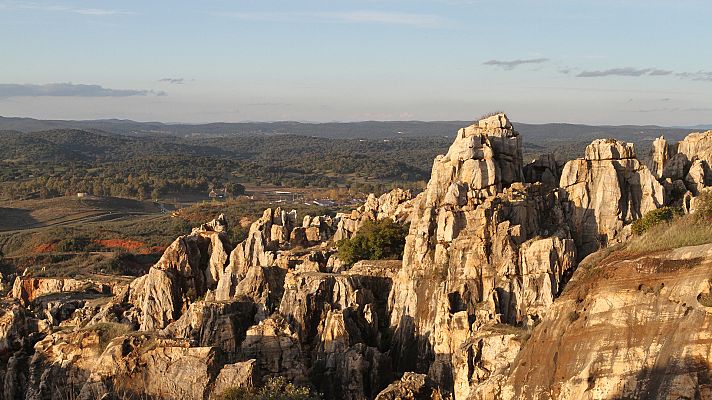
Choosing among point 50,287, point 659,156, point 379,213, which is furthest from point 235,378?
point 50,287

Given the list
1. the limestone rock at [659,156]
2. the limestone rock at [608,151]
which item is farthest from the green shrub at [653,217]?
the limestone rock at [659,156]

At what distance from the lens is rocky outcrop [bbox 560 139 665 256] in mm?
44500

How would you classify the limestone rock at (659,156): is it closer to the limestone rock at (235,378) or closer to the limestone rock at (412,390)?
the limestone rock at (412,390)

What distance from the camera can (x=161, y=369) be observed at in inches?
1239

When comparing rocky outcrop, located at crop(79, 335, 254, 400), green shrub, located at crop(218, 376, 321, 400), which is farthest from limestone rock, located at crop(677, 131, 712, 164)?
rocky outcrop, located at crop(79, 335, 254, 400)

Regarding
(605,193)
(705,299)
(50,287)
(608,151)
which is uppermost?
(608,151)

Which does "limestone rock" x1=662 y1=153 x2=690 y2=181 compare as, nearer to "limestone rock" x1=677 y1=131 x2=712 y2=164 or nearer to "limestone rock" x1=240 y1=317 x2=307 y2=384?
"limestone rock" x1=677 y1=131 x2=712 y2=164

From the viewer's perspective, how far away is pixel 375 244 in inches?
1911

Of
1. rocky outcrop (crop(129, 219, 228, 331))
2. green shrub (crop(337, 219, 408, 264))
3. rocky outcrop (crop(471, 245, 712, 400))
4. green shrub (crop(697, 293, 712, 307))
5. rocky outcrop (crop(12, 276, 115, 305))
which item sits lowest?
rocky outcrop (crop(12, 276, 115, 305))

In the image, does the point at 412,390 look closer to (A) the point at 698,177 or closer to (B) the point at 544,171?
(B) the point at 544,171

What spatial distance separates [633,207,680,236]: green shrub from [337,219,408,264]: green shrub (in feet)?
39.9

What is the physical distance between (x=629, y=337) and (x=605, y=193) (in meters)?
24.8

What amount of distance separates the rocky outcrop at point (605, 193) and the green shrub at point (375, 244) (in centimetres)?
→ 883

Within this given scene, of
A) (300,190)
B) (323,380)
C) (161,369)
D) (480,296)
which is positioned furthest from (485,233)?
(300,190)
